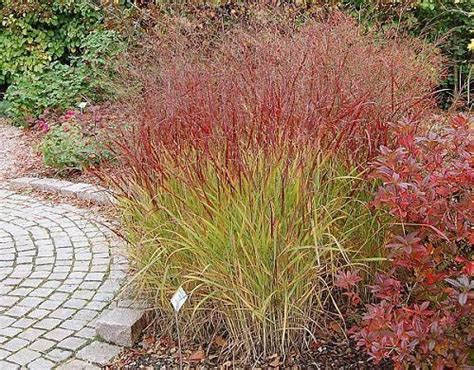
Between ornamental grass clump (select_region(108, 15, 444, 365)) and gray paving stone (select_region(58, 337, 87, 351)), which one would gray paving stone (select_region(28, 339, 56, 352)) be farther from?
A: ornamental grass clump (select_region(108, 15, 444, 365))

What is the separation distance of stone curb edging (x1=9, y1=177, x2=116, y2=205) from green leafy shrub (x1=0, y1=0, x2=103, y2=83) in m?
3.25

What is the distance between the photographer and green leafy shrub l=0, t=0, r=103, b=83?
7.91 metres

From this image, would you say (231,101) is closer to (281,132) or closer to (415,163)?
(281,132)

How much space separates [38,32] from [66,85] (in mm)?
1475

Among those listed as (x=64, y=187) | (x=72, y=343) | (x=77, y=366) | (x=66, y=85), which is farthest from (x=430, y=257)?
(x=66, y=85)

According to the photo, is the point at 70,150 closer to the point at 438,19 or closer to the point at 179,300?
the point at 179,300

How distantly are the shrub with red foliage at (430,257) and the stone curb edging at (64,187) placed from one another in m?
2.89

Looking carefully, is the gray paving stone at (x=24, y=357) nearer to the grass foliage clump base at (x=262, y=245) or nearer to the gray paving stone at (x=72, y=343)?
the gray paving stone at (x=72, y=343)

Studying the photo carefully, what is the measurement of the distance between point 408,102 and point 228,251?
136 cm

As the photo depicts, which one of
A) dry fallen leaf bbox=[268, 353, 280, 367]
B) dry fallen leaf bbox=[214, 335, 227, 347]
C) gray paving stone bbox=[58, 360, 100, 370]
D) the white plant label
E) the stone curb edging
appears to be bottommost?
the stone curb edging

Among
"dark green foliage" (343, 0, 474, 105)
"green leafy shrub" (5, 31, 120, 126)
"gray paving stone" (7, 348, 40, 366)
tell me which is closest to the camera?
"gray paving stone" (7, 348, 40, 366)

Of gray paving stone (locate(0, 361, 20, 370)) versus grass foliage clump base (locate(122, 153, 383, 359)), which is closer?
grass foliage clump base (locate(122, 153, 383, 359))

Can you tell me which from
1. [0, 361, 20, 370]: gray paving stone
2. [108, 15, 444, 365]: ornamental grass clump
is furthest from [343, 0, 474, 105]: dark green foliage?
[0, 361, 20, 370]: gray paving stone

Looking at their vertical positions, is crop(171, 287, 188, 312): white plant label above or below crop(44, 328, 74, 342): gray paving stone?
above
